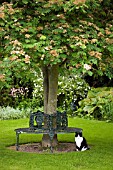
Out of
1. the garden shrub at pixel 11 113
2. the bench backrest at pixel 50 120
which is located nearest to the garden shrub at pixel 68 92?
the garden shrub at pixel 11 113

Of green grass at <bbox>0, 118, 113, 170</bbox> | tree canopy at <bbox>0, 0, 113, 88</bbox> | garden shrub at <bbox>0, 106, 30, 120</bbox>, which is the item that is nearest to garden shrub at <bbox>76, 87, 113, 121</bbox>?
garden shrub at <bbox>0, 106, 30, 120</bbox>

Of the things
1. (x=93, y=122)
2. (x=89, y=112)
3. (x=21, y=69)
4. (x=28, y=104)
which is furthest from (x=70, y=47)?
(x=28, y=104)

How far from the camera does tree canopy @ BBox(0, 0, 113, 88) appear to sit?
609cm

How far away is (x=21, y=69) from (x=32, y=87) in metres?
8.85

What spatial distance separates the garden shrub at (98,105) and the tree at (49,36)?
19.0 feet

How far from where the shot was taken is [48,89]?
8.26 m

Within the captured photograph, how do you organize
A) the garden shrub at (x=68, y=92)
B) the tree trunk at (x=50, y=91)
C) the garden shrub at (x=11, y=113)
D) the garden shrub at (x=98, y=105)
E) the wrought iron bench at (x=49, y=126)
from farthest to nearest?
the garden shrub at (x=68, y=92) < the garden shrub at (x=11, y=113) < the garden shrub at (x=98, y=105) < the tree trunk at (x=50, y=91) < the wrought iron bench at (x=49, y=126)

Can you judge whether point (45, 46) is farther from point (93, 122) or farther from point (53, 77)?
point (93, 122)

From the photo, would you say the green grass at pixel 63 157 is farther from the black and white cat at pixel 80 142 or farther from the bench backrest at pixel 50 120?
the bench backrest at pixel 50 120

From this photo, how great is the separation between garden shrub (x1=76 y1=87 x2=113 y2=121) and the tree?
5.78 metres

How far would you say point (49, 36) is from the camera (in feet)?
21.1

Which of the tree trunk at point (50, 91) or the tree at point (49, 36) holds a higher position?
the tree at point (49, 36)

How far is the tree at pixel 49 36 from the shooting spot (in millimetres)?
6090

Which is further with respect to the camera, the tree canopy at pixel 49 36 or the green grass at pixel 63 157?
the green grass at pixel 63 157
